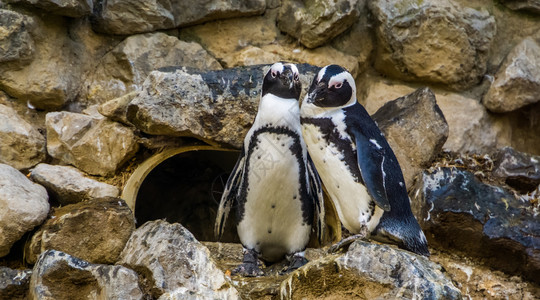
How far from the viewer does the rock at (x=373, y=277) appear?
2.48 m

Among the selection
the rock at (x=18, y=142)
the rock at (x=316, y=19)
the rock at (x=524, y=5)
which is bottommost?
the rock at (x=18, y=142)

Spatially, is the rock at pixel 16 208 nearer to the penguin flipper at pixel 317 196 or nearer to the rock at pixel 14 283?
the rock at pixel 14 283

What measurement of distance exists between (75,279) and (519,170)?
2259mm

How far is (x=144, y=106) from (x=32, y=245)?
0.80 m

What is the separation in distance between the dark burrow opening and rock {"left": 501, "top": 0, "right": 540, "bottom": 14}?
1.93 meters

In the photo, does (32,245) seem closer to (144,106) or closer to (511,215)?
(144,106)

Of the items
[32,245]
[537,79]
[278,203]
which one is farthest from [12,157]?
[537,79]

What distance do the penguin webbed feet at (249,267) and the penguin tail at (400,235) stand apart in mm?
619

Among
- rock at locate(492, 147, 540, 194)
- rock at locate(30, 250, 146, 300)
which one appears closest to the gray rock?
rock at locate(30, 250, 146, 300)

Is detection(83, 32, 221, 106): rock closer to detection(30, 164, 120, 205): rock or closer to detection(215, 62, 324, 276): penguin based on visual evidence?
detection(30, 164, 120, 205): rock

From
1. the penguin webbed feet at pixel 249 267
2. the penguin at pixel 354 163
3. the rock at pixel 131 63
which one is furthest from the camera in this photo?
the rock at pixel 131 63

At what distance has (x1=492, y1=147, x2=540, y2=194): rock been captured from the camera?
377 cm

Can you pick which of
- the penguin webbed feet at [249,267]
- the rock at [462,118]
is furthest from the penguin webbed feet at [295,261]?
the rock at [462,118]

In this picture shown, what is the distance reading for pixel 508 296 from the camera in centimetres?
353
